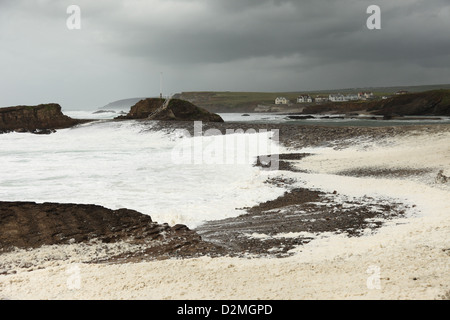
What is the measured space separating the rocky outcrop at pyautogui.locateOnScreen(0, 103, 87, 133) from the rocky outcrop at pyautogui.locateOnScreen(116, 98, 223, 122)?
638 centimetres

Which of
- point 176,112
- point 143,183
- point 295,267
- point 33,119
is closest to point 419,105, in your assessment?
point 176,112

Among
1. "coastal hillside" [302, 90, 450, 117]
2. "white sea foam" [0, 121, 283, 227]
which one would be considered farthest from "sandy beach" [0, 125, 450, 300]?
"coastal hillside" [302, 90, 450, 117]

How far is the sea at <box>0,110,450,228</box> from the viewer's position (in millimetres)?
9672

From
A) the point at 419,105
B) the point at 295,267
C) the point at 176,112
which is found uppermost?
the point at 419,105

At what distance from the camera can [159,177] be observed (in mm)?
13836

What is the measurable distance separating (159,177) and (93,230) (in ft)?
21.3

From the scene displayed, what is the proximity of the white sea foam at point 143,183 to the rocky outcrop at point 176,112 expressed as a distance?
16553 mm

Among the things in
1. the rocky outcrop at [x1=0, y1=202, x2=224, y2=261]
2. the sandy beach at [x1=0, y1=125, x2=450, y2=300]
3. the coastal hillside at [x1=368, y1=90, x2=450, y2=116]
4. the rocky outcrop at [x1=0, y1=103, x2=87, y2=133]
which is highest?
the coastal hillside at [x1=368, y1=90, x2=450, y2=116]

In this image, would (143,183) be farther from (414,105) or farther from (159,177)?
(414,105)

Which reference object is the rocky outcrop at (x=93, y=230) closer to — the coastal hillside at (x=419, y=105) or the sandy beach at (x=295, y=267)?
the sandy beach at (x=295, y=267)

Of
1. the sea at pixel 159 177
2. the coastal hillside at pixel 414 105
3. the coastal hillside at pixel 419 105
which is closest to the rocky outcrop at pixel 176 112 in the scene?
the sea at pixel 159 177

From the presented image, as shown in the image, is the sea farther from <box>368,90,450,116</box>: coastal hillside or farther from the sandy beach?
<box>368,90,450,116</box>: coastal hillside

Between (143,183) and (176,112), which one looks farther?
(176,112)

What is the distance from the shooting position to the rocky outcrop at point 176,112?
131 feet
